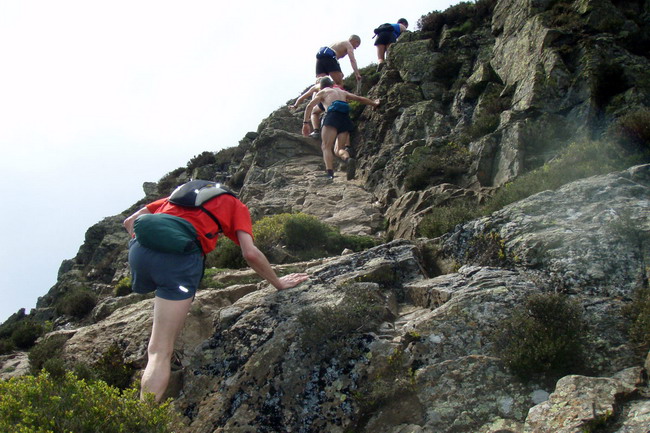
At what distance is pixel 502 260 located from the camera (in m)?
7.77

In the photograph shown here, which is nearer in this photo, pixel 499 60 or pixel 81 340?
pixel 81 340

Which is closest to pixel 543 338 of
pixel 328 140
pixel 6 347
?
pixel 328 140

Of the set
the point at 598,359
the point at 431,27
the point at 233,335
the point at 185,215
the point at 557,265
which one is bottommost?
the point at 598,359

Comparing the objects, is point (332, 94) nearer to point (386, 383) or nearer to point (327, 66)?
point (327, 66)

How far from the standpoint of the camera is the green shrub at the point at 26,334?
11508 millimetres

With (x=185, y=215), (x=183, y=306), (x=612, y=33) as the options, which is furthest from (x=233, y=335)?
(x=612, y=33)

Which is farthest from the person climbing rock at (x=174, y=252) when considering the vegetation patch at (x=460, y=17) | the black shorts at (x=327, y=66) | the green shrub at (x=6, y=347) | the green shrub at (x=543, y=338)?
the vegetation patch at (x=460, y=17)

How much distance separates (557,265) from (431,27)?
50.0 feet

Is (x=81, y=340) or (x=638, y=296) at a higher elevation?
(x=81, y=340)

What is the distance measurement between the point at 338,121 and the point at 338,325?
9133mm

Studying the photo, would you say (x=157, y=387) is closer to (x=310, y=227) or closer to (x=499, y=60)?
(x=310, y=227)

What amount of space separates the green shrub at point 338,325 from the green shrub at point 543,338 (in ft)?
5.11

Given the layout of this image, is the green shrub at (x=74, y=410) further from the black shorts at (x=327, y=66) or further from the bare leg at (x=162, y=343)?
the black shorts at (x=327, y=66)

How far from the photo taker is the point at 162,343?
6047mm
